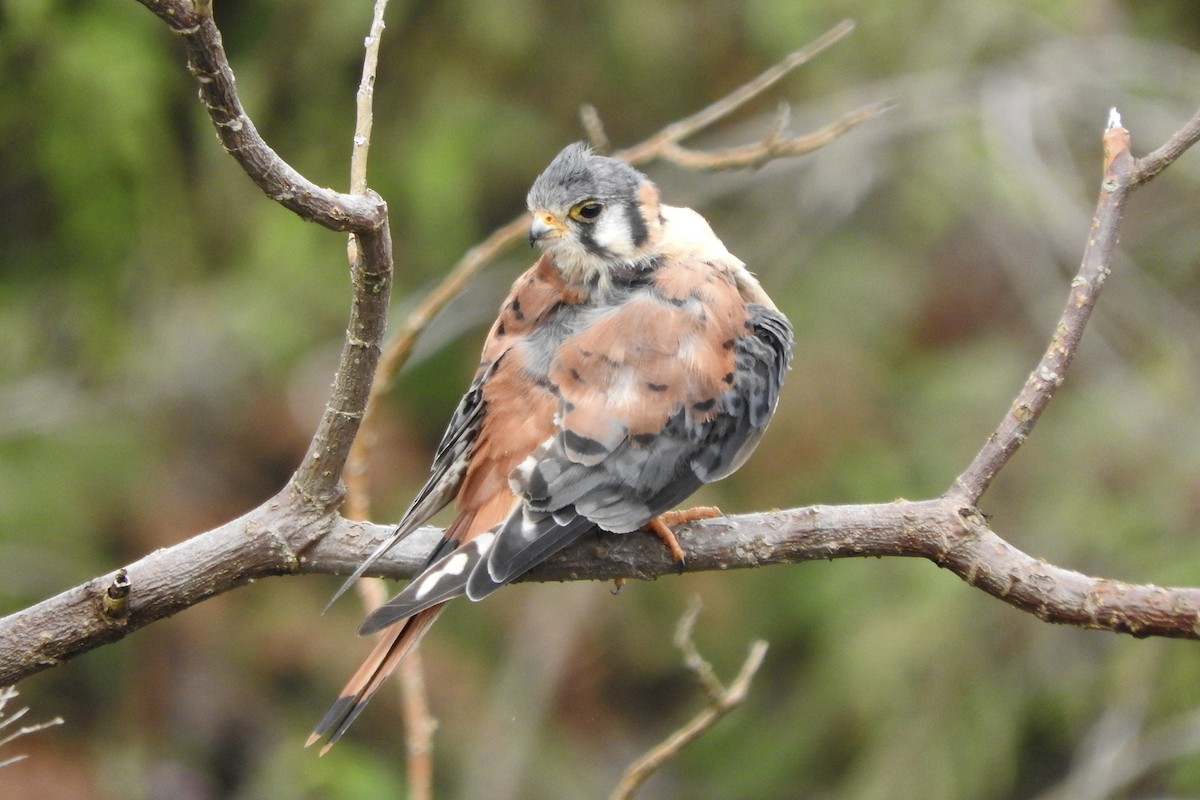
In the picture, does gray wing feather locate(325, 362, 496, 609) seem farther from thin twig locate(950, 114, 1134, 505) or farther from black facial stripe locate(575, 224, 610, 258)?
thin twig locate(950, 114, 1134, 505)

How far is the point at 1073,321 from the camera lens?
75.3 inches

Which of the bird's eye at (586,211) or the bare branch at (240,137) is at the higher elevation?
the bird's eye at (586,211)

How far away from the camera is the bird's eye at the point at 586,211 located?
263 centimetres

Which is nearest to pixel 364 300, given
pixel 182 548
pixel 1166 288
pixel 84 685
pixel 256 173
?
pixel 256 173

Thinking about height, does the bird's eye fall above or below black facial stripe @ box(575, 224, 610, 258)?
above

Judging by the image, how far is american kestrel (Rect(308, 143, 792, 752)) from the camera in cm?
207

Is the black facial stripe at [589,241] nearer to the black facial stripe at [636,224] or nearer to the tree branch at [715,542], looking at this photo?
the black facial stripe at [636,224]

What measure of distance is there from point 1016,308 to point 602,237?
146 inches

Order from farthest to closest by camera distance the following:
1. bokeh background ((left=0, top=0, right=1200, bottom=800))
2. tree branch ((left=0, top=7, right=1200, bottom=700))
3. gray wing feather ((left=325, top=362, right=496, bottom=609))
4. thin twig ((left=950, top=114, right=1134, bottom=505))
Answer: bokeh background ((left=0, top=0, right=1200, bottom=800))
gray wing feather ((left=325, top=362, right=496, bottom=609))
thin twig ((left=950, top=114, right=1134, bottom=505))
tree branch ((left=0, top=7, right=1200, bottom=700))

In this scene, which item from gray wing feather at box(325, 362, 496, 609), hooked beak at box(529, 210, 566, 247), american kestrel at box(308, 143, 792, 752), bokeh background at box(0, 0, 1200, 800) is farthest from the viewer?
bokeh background at box(0, 0, 1200, 800)

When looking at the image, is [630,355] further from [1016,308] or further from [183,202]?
[1016,308]

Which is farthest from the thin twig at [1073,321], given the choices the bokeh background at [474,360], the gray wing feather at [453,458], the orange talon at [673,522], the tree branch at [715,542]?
the bokeh background at [474,360]

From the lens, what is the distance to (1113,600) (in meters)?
1.77

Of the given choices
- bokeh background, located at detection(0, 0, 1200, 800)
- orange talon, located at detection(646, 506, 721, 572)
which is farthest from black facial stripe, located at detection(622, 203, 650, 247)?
bokeh background, located at detection(0, 0, 1200, 800)
